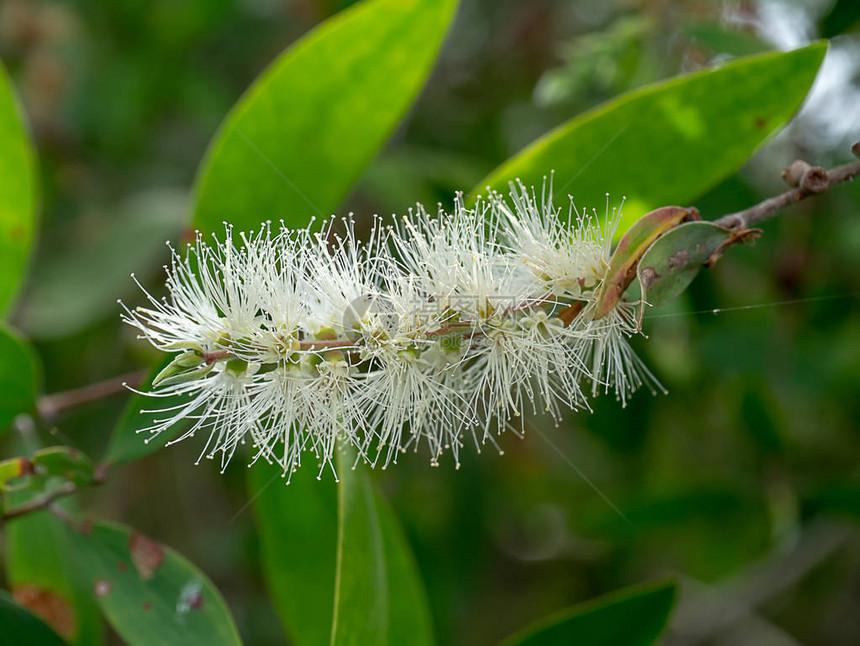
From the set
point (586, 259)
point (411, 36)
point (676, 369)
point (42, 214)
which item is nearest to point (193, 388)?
point (586, 259)

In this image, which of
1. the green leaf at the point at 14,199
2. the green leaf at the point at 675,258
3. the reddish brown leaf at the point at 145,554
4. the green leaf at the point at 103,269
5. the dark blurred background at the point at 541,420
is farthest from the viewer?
the green leaf at the point at 103,269

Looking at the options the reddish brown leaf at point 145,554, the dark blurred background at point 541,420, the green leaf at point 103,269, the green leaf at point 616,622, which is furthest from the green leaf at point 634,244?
the green leaf at point 103,269

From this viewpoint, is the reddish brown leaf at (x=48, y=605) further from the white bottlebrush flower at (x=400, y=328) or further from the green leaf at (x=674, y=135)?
the green leaf at (x=674, y=135)

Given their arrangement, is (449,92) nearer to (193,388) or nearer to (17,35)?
(17,35)

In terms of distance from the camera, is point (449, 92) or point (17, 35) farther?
point (449, 92)

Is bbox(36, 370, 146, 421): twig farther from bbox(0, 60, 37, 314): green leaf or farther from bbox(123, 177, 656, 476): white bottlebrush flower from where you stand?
bbox(123, 177, 656, 476): white bottlebrush flower

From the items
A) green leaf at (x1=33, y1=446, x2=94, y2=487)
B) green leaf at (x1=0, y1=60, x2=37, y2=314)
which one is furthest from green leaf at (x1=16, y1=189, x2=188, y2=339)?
green leaf at (x1=33, y1=446, x2=94, y2=487)

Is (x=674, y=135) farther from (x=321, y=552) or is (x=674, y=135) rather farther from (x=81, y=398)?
(x=81, y=398)
